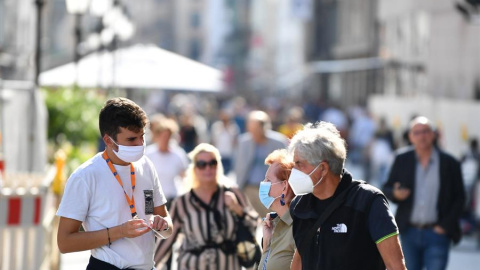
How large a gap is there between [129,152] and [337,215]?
43.8 inches

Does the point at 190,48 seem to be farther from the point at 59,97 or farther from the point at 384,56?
the point at 59,97

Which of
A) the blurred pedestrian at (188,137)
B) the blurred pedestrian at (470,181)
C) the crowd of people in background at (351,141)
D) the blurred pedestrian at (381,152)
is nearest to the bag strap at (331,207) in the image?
the crowd of people in background at (351,141)

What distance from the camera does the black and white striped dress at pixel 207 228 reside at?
27.6 ft

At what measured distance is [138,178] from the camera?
20.1 ft

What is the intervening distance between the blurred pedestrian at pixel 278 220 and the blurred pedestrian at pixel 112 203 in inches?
25.4

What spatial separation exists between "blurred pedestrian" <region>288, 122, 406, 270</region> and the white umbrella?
20.2 meters

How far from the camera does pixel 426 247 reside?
380 inches

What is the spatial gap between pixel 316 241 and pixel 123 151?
1.08 meters

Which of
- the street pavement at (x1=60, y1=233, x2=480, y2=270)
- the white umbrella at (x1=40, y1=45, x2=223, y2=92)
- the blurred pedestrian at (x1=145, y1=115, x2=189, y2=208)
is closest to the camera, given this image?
the blurred pedestrian at (x1=145, y1=115, x2=189, y2=208)

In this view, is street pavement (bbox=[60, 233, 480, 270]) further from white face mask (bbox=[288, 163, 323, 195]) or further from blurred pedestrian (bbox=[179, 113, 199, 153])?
white face mask (bbox=[288, 163, 323, 195])

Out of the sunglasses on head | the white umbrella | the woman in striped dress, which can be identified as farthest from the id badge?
the white umbrella

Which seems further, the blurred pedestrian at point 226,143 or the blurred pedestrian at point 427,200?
the blurred pedestrian at point 226,143

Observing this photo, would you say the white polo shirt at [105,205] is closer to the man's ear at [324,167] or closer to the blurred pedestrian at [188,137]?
the man's ear at [324,167]

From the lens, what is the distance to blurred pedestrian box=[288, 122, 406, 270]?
548cm
